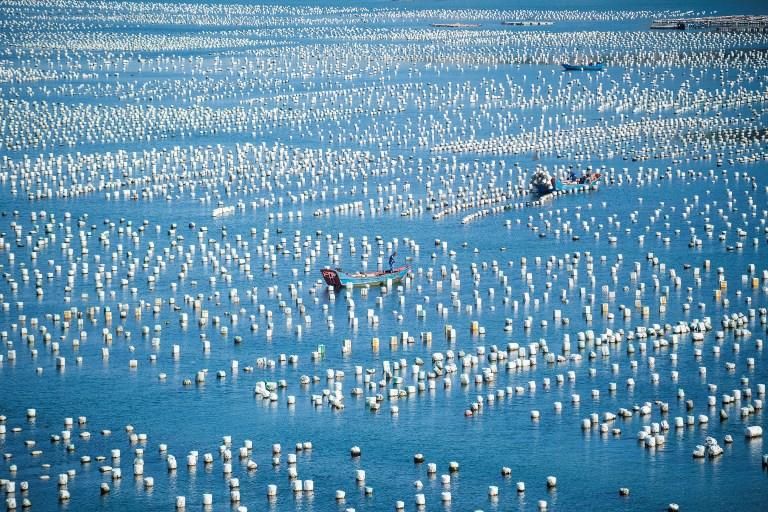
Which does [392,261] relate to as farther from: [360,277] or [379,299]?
[379,299]

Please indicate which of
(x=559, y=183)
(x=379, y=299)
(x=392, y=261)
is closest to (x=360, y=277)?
(x=392, y=261)

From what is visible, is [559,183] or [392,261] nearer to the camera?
[392,261]

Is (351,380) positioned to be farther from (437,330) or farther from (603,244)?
(603,244)

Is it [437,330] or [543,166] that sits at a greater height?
[543,166]

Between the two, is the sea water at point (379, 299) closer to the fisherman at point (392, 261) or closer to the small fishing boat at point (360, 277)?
the small fishing boat at point (360, 277)

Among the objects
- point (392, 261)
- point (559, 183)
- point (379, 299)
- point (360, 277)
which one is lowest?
point (379, 299)

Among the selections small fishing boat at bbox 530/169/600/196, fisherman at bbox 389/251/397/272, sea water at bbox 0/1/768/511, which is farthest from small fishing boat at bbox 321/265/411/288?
small fishing boat at bbox 530/169/600/196

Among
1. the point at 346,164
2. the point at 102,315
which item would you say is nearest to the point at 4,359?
the point at 102,315
